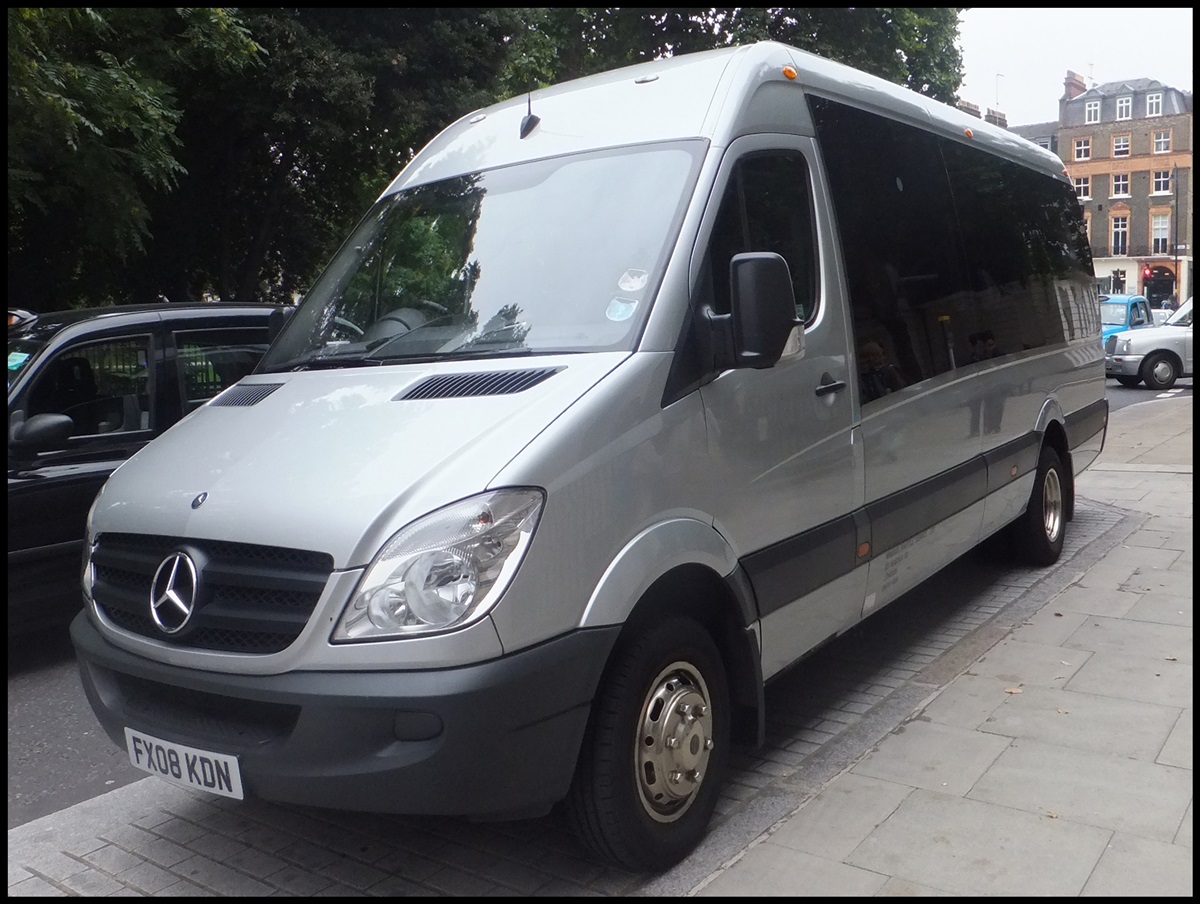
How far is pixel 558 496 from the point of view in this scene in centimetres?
310

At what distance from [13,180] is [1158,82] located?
3511 inches

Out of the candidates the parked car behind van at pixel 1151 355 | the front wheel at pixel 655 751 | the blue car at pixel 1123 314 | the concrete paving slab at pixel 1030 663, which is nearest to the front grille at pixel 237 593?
the front wheel at pixel 655 751

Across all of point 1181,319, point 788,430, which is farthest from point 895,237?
point 1181,319

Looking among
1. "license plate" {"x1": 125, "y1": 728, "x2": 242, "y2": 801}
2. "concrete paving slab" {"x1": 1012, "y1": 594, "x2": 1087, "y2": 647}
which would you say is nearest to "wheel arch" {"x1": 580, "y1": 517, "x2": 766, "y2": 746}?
"license plate" {"x1": 125, "y1": 728, "x2": 242, "y2": 801}

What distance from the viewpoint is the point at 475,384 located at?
3.52 meters

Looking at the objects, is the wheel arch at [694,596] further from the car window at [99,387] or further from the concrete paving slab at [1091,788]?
the car window at [99,387]

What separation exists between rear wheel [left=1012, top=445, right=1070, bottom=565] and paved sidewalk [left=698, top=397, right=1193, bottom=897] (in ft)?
3.04

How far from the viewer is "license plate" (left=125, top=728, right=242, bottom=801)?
10.2 feet

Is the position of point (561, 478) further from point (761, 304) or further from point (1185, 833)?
point (1185, 833)

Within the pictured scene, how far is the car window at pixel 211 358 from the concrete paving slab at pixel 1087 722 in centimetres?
418

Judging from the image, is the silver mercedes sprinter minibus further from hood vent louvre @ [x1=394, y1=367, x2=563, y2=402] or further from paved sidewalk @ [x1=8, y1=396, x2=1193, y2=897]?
paved sidewalk @ [x1=8, y1=396, x2=1193, y2=897]

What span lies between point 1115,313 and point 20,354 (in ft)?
85.6

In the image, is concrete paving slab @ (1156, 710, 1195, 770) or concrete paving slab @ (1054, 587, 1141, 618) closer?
concrete paving slab @ (1156, 710, 1195, 770)

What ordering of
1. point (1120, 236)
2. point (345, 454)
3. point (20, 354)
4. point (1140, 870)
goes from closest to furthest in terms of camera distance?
1. point (345, 454)
2. point (1140, 870)
3. point (20, 354)
4. point (1120, 236)
